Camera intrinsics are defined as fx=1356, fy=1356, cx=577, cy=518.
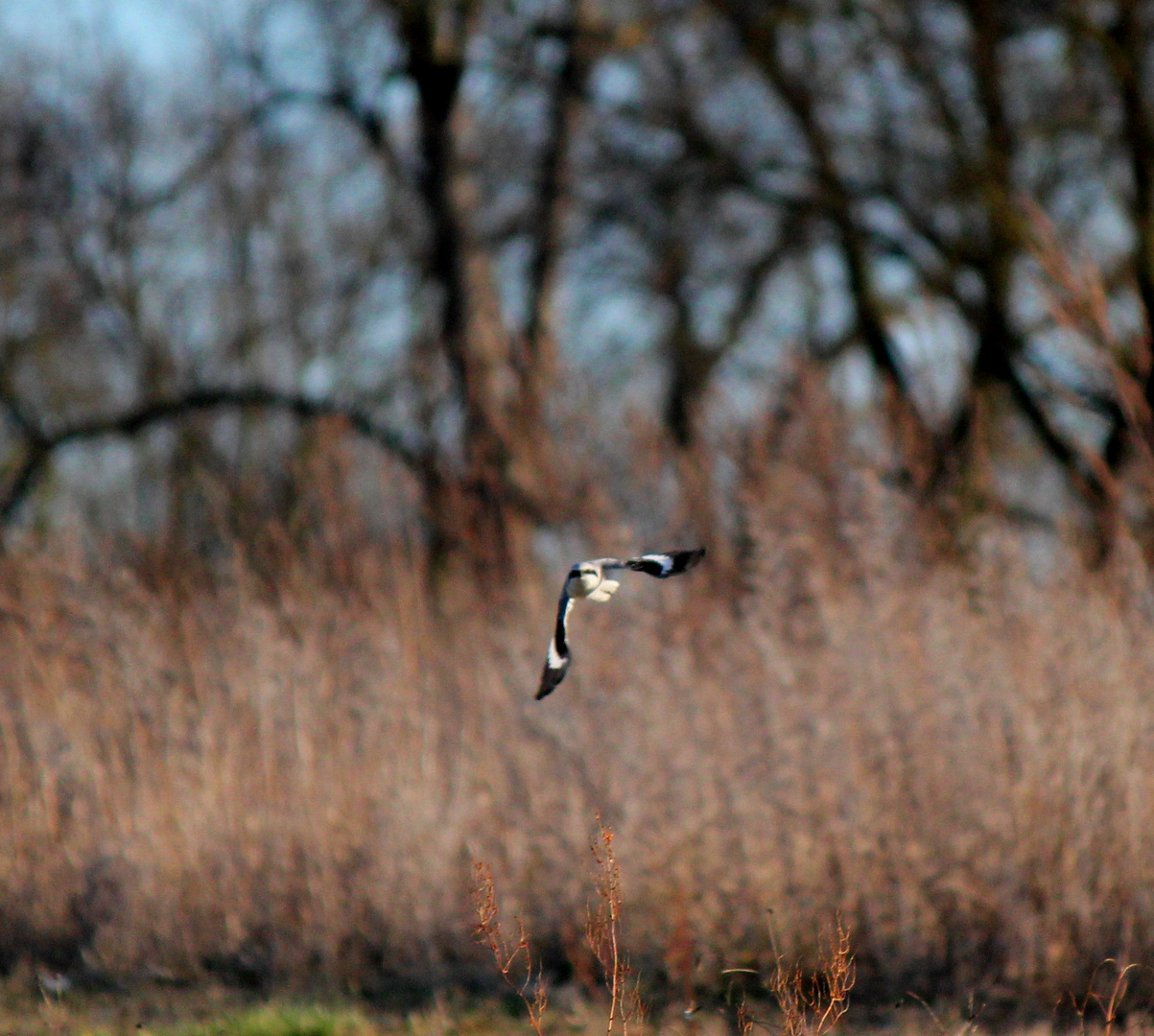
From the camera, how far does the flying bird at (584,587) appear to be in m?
1.68

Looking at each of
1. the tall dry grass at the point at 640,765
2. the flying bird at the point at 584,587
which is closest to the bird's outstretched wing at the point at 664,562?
the flying bird at the point at 584,587

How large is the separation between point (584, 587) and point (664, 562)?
15 centimetres

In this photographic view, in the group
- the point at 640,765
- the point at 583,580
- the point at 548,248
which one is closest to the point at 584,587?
the point at 583,580

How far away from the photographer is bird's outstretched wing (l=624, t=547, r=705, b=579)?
70.0 inches

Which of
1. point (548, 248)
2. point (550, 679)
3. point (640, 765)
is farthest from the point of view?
point (548, 248)

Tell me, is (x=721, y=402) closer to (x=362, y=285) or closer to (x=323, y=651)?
(x=323, y=651)

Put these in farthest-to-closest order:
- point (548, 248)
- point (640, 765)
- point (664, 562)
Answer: point (548, 248)
point (640, 765)
point (664, 562)

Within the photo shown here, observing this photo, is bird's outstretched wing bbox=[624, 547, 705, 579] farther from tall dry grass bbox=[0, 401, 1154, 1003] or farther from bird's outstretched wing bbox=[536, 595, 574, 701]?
tall dry grass bbox=[0, 401, 1154, 1003]

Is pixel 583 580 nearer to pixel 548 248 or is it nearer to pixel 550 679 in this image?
pixel 550 679

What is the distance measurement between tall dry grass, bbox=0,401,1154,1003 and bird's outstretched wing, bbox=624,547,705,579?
2198 millimetres

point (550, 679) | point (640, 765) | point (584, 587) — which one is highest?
point (584, 587)

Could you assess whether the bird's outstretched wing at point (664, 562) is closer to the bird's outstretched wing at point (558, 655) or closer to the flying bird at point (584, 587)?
the flying bird at point (584, 587)

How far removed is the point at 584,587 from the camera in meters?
1.69

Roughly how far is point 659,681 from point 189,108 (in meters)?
10.1
